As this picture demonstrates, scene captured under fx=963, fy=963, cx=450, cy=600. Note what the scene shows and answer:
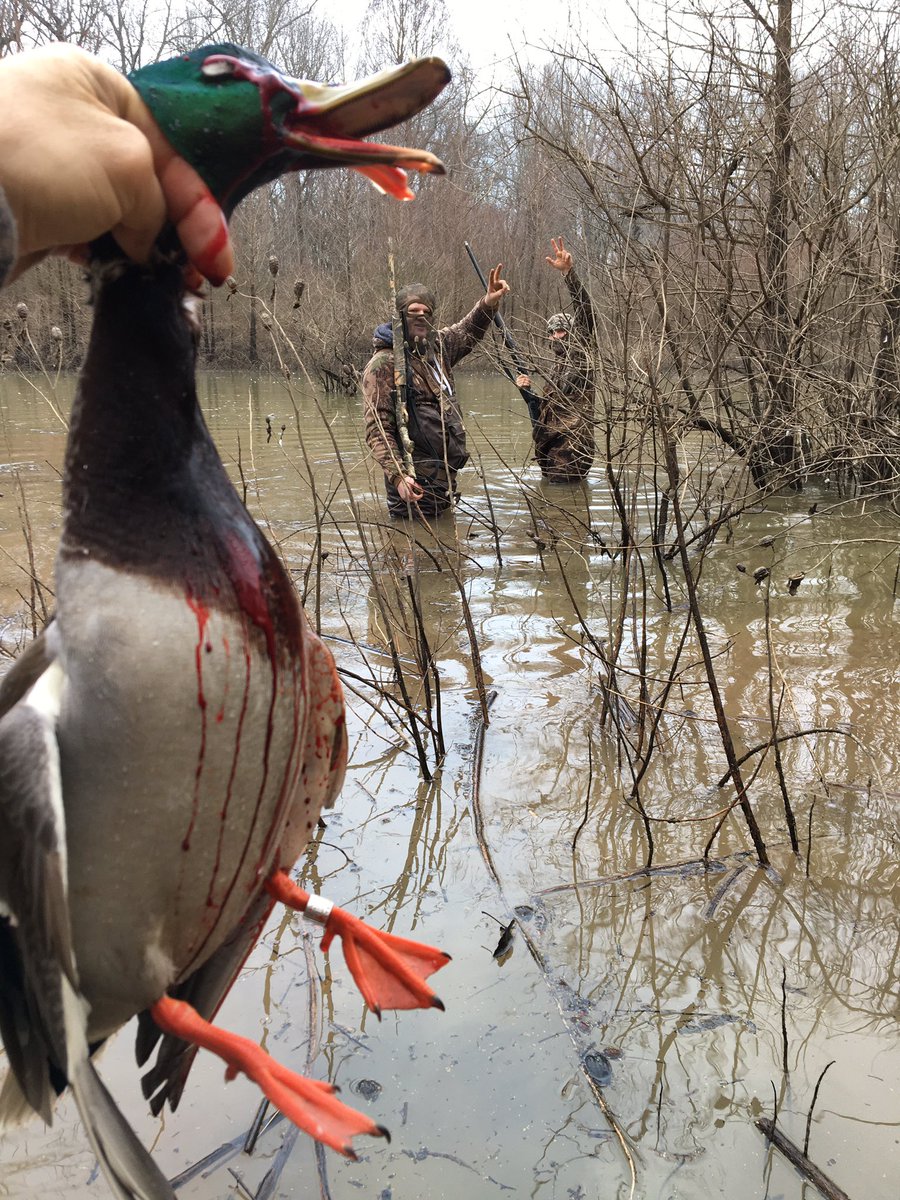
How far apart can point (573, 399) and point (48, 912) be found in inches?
207

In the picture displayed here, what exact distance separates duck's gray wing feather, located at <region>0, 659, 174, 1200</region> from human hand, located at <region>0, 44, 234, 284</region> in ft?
1.40

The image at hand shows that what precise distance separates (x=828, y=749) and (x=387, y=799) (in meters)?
1.58

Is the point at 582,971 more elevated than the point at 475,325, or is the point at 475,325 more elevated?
the point at 475,325

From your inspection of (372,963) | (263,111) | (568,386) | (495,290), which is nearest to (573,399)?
(568,386)

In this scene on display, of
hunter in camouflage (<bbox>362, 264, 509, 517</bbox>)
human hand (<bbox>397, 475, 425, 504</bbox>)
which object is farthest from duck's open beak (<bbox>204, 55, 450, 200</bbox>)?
hunter in camouflage (<bbox>362, 264, 509, 517</bbox>)

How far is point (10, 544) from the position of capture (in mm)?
6668

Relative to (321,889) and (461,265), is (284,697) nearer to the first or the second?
(321,889)

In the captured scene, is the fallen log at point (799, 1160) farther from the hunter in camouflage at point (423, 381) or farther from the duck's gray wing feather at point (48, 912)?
the hunter in camouflage at point (423, 381)

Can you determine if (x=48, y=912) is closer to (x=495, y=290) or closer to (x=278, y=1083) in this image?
(x=278, y=1083)

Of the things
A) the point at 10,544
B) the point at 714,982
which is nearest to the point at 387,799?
the point at 714,982

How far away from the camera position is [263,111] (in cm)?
96

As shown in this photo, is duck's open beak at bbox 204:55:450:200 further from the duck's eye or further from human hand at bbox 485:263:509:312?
human hand at bbox 485:263:509:312

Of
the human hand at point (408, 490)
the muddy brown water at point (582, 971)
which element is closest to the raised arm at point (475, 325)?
the human hand at point (408, 490)

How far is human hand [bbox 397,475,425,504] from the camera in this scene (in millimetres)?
3738
